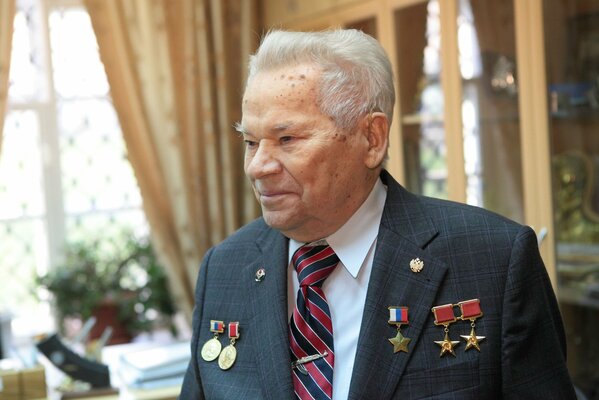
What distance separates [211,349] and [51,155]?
3.26 metres

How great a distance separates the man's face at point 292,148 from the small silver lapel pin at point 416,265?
6.6 inches

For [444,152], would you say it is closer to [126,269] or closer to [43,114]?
[126,269]

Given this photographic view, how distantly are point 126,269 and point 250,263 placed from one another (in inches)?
118

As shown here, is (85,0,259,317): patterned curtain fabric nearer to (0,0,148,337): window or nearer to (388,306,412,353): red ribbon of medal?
(0,0,148,337): window

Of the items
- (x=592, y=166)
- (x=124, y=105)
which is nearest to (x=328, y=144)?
(x=592, y=166)

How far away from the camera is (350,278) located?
57.4 inches

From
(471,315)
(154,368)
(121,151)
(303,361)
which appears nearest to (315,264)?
(303,361)

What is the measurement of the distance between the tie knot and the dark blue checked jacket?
44 mm

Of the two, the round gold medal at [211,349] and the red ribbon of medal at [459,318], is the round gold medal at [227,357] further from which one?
the red ribbon of medal at [459,318]

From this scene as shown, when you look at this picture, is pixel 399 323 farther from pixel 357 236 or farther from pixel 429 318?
pixel 357 236

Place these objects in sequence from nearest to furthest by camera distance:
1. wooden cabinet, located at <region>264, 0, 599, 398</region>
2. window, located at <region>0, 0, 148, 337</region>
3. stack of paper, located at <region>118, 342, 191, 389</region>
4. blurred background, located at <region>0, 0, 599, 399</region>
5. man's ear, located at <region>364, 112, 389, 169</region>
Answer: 1. man's ear, located at <region>364, 112, 389, 169</region>
2. stack of paper, located at <region>118, 342, 191, 389</region>
3. wooden cabinet, located at <region>264, 0, 599, 398</region>
4. blurred background, located at <region>0, 0, 599, 399</region>
5. window, located at <region>0, 0, 148, 337</region>

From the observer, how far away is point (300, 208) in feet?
4.52

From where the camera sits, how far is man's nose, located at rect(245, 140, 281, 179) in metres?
1.36

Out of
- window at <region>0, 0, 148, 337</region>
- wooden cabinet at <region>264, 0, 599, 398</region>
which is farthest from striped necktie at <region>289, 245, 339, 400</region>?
window at <region>0, 0, 148, 337</region>
